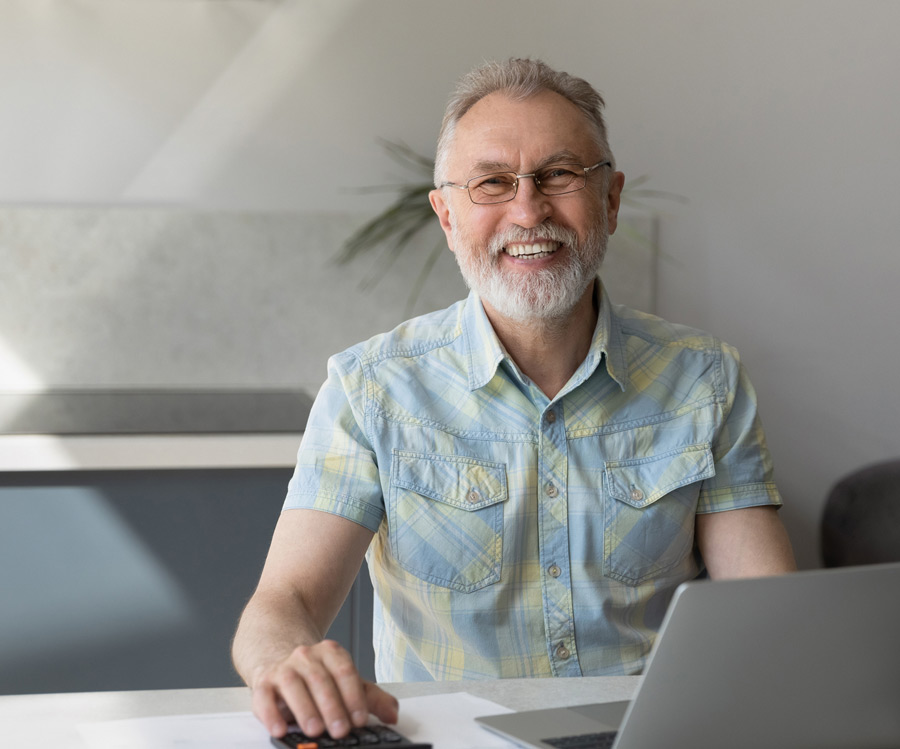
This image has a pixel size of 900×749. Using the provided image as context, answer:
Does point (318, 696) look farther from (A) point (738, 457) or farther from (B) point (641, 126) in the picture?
(B) point (641, 126)

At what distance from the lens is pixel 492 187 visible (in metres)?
1.51

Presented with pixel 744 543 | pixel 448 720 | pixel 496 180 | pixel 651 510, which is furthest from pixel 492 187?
pixel 448 720

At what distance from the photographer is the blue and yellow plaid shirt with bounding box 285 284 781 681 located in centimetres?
143

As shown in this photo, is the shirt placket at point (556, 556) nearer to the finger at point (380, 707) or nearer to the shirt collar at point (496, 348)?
the shirt collar at point (496, 348)

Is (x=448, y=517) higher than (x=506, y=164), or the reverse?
(x=506, y=164)

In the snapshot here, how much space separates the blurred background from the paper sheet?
199 centimetres

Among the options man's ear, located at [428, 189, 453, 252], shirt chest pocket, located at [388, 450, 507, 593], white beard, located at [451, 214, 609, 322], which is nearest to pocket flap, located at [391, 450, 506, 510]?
shirt chest pocket, located at [388, 450, 507, 593]

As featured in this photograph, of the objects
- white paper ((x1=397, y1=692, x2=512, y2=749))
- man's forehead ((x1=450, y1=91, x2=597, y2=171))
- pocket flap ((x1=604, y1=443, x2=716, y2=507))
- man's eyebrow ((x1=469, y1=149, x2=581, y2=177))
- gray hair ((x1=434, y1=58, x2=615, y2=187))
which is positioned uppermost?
gray hair ((x1=434, y1=58, x2=615, y2=187))

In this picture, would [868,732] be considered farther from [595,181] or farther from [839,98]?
[839,98]

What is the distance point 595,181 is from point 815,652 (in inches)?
35.5

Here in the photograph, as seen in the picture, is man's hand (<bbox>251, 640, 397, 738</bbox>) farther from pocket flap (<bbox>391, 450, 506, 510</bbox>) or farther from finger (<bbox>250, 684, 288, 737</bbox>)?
pocket flap (<bbox>391, 450, 506, 510</bbox>)

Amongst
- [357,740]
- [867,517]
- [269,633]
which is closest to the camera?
[357,740]

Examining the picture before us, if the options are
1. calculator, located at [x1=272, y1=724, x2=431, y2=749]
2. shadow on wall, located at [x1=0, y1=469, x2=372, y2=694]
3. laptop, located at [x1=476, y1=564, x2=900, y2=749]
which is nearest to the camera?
laptop, located at [x1=476, y1=564, x2=900, y2=749]

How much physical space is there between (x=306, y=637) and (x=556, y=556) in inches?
15.9
